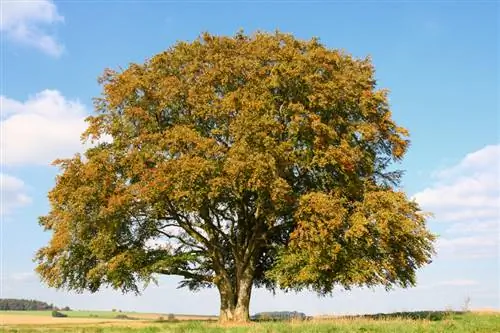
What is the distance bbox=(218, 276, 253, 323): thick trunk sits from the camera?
3597cm

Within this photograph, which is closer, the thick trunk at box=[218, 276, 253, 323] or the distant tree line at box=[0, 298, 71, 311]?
the thick trunk at box=[218, 276, 253, 323]

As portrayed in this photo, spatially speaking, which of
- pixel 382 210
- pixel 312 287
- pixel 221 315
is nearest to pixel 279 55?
pixel 382 210

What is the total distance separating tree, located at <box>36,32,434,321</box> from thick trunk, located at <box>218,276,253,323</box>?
0.26 feet

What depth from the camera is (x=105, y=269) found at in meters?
34.8

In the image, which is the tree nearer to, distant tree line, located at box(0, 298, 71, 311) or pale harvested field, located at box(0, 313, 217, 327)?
pale harvested field, located at box(0, 313, 217, 327)

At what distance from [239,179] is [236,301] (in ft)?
34.1

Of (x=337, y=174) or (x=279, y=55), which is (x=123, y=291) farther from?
(x=279, y=55)

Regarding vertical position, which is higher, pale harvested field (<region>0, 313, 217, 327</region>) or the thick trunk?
the thick trunk

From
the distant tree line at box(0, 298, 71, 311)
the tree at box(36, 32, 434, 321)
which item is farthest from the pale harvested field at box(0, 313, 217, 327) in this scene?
the distant tree line at box(0, 298, 71, 311)

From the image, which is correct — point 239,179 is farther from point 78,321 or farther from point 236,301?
point 78,321

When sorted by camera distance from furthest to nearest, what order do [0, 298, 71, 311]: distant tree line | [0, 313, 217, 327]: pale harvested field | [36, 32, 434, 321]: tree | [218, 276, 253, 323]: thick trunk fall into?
[0, 298, 71, 311]: distant tree line
[218, 276, 253, 323]: thick trunk
[0, 313, 217, 327]: pale harvested field
[36, 32, 434, 321]: tree

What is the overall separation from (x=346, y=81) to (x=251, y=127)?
7.72 metres

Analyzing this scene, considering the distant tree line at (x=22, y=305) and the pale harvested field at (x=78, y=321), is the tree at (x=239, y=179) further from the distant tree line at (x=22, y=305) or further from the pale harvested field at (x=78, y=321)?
the distant tree line at (x=22, y=305)

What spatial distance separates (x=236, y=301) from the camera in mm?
37344
